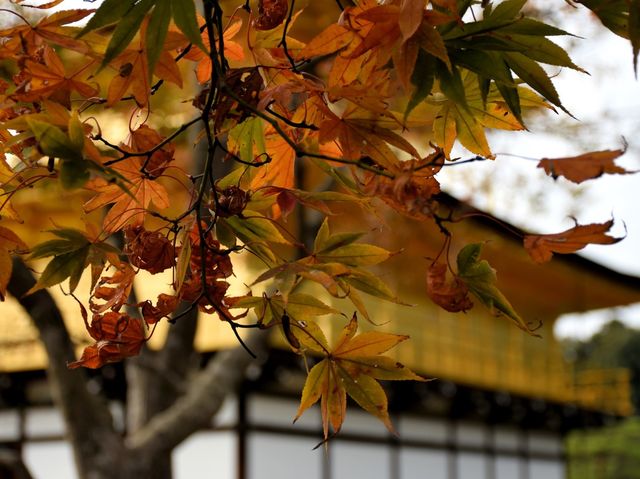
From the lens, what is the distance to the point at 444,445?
1119 centimetres

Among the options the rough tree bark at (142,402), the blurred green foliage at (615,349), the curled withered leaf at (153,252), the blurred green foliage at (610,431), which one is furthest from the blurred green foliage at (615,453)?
the curled withered leaf at (153,252)

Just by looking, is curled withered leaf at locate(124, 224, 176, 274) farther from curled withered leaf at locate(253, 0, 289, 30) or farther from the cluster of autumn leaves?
curled withered leaf at locate(253, 0, 289, 30)

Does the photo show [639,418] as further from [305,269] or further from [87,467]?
[305,269]

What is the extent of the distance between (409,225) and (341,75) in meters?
7.94

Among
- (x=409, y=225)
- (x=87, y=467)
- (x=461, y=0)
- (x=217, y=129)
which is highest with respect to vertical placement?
(x=409, y=225)

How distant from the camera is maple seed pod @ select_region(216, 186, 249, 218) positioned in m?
0.99

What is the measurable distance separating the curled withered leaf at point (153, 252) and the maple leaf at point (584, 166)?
0.41 m

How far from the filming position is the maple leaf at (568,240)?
2.81 feet

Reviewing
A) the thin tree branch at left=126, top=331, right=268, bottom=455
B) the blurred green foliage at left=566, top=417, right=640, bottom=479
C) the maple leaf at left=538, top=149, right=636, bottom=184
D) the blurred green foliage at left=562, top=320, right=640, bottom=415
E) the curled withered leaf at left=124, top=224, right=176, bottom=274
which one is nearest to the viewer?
the maple leaf at left=538, top=149, right=636, bottom=184

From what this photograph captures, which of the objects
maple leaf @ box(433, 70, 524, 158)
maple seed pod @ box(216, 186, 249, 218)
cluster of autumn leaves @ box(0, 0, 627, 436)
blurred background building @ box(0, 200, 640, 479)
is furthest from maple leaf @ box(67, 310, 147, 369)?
blurred background building @ box(0, 200, 640, 479)

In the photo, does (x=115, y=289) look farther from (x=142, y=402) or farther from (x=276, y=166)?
(x=142, y=402)

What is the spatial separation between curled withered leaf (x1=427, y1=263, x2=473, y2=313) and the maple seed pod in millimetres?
200

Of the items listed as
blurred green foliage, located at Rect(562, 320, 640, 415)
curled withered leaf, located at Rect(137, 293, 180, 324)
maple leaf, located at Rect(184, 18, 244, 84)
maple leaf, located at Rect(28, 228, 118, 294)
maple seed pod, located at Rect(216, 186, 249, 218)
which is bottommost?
curled withered leaf, located at Rect(137, 293, 180, 324)

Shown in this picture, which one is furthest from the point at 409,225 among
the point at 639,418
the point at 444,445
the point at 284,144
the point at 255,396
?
the point at 639,418
